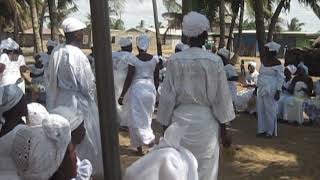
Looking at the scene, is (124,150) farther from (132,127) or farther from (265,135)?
(265,135)

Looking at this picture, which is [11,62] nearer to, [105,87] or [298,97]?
[298,97]

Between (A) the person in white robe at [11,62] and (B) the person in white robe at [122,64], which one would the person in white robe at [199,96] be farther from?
(A) the person in white robe at [11,62]

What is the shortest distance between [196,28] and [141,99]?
420 cm

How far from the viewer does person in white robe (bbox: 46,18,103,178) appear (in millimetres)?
5703

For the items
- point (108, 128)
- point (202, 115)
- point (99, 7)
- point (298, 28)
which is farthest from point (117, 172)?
point (298, 28)

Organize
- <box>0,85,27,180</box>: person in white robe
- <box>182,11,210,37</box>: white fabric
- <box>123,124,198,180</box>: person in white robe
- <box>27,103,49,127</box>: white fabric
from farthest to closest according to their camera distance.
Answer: <box>182,11,210,37</box>: white fabric
<box>0,85,27,180</box>: person in white robe
<box>27,103,49,127</box>: white fabric
<box>123,124,198,180</box>: person in white robe

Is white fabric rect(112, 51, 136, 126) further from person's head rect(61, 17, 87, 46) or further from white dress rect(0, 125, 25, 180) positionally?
white dress rect(0, 125, 25, 180)

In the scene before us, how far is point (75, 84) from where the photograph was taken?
5.79m

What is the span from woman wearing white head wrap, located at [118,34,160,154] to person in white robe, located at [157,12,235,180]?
12.7ft

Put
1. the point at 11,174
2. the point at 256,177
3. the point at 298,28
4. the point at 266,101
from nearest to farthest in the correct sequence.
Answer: the point at 11,174 → the point at 256,177 → the point at 266,101 → the point at 298,28

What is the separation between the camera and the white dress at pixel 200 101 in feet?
16.3

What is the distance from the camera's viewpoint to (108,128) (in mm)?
2650

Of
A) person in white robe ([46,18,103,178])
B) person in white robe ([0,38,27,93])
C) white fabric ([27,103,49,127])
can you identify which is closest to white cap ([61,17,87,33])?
person in white robe ([46,18,103,178])

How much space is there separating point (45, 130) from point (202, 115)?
2.19 m
